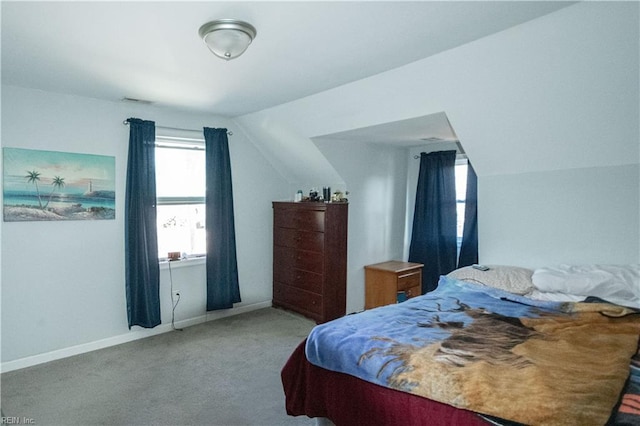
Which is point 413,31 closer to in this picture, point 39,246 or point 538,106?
point 538,106

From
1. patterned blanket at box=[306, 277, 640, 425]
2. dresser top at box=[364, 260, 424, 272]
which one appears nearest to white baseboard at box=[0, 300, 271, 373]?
dresser top at box=[364, 260, 424, 272]

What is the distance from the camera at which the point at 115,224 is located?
3.56 metres

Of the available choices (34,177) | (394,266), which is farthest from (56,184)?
(394,266)

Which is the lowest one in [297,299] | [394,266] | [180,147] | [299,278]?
[297,299]

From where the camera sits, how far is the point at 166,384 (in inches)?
109

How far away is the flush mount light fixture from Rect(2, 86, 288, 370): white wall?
2.05 metres

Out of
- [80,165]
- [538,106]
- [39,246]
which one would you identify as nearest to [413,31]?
[538,106]

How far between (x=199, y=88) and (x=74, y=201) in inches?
61.1

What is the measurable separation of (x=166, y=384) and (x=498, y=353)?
7.71 feet

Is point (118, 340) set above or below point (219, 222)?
below

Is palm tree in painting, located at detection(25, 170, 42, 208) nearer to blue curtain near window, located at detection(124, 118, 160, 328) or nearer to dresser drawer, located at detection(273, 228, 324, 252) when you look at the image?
blue curtain near window, located at detection(124, 118, 160, 328)

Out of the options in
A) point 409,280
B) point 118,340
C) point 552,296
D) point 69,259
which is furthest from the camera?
point 409,280

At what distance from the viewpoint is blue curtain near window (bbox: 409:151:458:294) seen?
4.34m

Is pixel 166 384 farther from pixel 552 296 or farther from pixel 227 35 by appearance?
pixel 552 296
